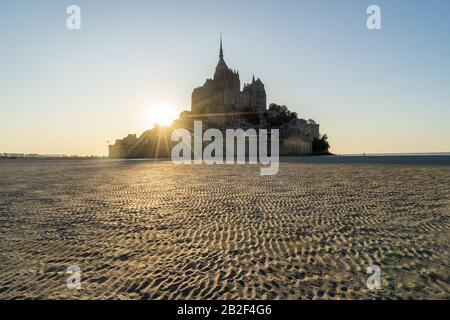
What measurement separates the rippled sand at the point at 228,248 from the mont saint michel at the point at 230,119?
4162 inches

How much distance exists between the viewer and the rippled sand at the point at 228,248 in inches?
221

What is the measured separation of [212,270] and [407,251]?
4.89 meters

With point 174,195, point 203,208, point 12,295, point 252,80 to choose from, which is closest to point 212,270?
point 12,295

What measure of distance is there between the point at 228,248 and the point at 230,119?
462ft
